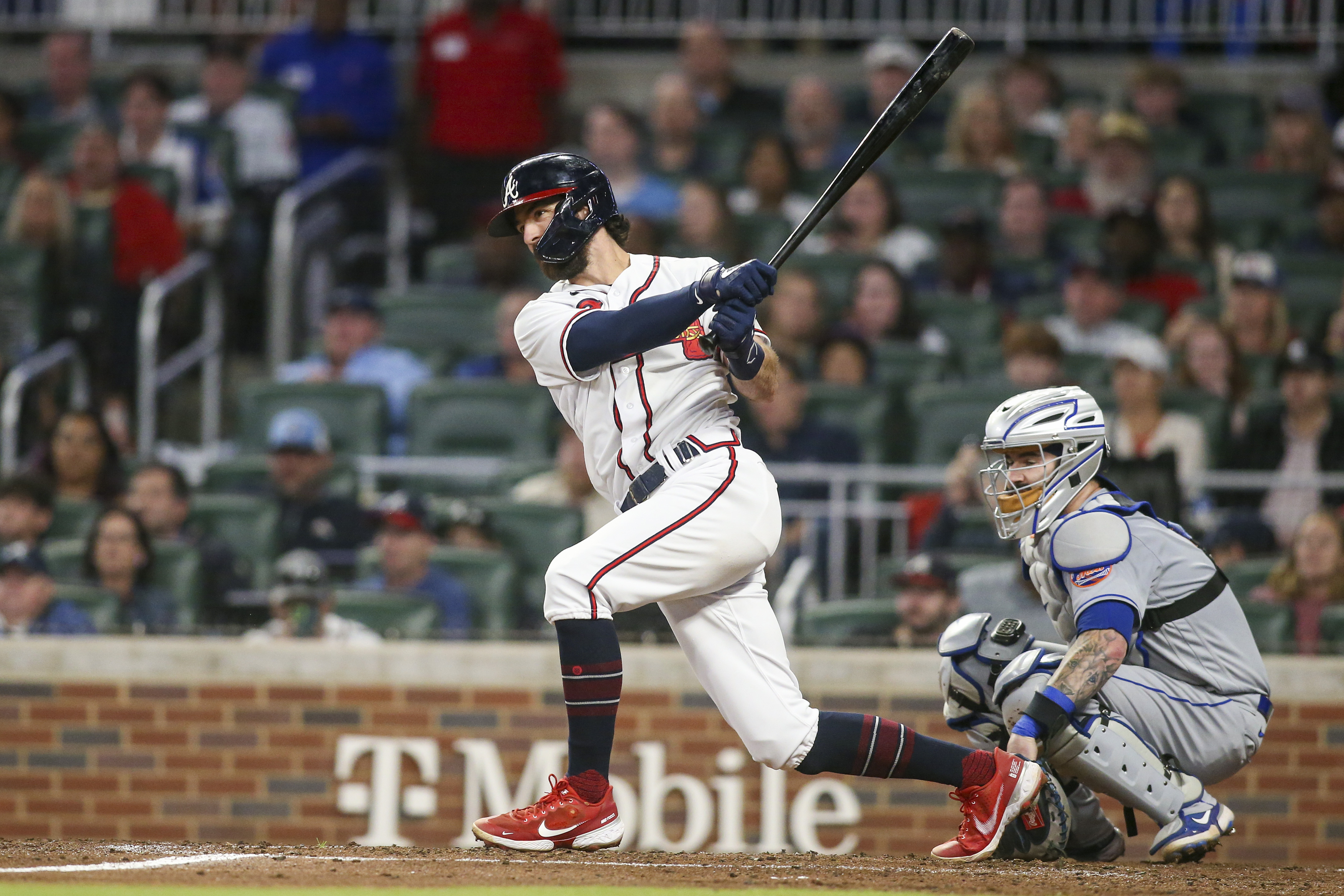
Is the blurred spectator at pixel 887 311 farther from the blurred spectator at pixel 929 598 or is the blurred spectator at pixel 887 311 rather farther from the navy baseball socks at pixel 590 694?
the navy baseball socks at pixel 590 694

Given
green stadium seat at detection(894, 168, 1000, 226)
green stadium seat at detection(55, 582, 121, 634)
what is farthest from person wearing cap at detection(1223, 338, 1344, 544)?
green stadium seat at detection(55, 582, 121, 634)

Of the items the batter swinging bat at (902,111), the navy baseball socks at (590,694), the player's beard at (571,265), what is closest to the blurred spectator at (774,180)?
the batter swinging bat at (902,111)

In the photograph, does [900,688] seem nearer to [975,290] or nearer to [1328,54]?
[975,290]

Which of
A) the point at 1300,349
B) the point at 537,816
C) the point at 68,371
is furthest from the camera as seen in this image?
the point at 68,371

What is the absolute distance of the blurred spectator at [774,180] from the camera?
31.1 feet

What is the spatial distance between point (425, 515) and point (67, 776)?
170 cm

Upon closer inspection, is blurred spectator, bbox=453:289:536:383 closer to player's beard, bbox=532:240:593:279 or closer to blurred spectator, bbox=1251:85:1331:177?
player's beard, bbox=532:240:593:279

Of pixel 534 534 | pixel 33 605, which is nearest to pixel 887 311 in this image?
pixel 534 534

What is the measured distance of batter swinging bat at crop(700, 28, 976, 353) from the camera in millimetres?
4574

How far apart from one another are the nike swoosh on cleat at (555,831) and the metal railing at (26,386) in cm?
459

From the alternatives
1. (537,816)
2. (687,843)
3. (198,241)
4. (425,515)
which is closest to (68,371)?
(198,241)

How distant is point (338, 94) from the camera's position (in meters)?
10.4

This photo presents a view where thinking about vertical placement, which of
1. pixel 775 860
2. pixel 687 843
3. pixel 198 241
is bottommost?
pixel 687 843

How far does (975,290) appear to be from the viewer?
9.09 metres
